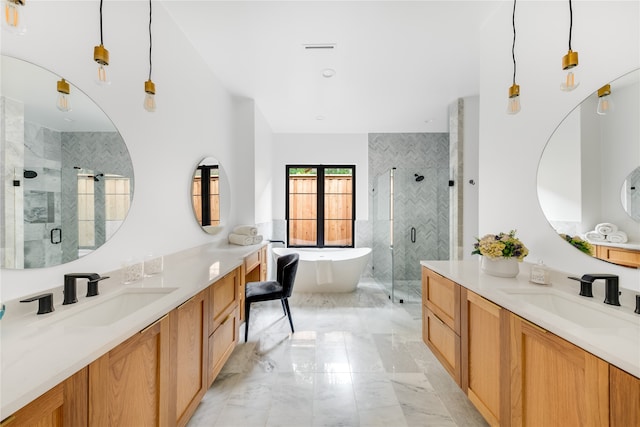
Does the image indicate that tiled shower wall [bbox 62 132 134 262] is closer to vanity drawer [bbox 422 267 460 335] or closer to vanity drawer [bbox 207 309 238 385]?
vanity drawer [bbox 207 309 238 385]

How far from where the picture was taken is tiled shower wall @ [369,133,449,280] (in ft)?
14.3

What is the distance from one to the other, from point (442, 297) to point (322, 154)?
376 cm

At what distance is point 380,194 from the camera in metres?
4.99

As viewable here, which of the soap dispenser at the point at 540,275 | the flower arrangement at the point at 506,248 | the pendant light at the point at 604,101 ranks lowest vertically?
the soap dispenser at the point at 540,275

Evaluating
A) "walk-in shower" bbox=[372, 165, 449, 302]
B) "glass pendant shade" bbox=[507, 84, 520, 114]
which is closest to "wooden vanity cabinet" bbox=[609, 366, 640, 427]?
"glass pendant shade" bbox=[507, 84, 520, 114]

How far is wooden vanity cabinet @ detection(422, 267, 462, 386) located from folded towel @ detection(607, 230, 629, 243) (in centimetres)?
74

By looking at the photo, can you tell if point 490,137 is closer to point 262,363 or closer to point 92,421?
point 262,363

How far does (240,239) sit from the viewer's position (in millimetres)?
3324

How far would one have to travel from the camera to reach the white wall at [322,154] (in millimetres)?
5250

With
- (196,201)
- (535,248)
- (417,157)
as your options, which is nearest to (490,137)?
(535,248)

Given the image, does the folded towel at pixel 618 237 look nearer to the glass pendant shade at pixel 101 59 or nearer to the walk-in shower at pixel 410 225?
the glass pendant shade at pixel 101 59

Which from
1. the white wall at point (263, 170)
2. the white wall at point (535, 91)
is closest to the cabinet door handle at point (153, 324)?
the white wall at point (535, 91)

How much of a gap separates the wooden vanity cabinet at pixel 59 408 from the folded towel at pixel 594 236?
2.13 meters

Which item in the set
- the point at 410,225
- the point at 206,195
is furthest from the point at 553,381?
the point at 410,225
